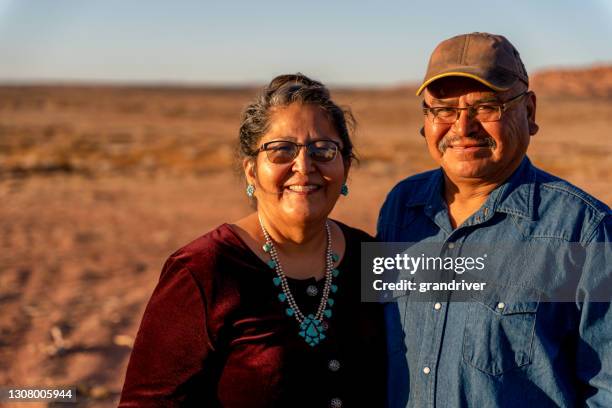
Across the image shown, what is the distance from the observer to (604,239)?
2.64 metres

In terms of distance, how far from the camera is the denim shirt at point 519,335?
8.77ft

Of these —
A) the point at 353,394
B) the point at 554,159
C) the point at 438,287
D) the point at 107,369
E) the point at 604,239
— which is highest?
the point at 554,159

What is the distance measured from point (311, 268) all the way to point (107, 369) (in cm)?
346

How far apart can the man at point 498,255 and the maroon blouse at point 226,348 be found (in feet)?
1.00

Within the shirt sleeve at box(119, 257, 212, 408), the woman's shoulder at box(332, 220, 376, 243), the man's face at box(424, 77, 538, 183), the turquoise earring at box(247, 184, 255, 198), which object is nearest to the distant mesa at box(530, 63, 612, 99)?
the woman's shoulder at box(332, 220, 376, 243)

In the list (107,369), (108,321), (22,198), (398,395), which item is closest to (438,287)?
(398,395)

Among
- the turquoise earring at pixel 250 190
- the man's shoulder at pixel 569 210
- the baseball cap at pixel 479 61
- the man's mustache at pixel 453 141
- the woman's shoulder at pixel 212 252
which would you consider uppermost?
the baseball cap at pixel 479 61

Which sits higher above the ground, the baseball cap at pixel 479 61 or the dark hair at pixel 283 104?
the baseball cap at pixel 479 61

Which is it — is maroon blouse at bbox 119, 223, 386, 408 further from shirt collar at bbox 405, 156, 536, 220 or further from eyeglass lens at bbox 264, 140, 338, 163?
shirt collar at bbox 405, 156, 536, 220

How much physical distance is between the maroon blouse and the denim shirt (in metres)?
0.31

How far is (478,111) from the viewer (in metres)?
3.00

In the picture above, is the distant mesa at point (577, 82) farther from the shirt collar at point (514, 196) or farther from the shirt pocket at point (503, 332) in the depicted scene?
the shirt pocket at point (503, 332)

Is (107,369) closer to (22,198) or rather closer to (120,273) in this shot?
(120,273)

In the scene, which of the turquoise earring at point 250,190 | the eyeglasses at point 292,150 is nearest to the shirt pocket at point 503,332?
→ the eyeglasses at point 292,150
